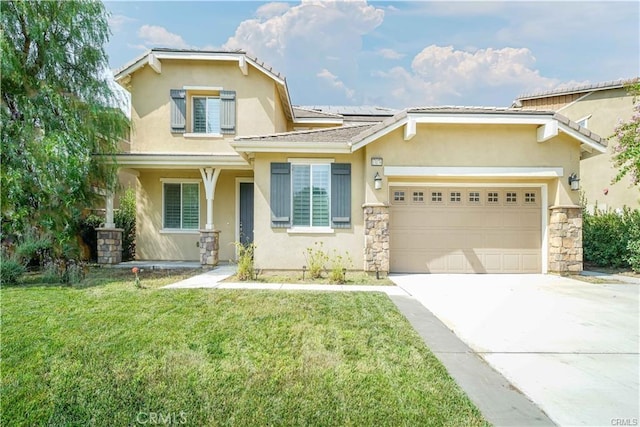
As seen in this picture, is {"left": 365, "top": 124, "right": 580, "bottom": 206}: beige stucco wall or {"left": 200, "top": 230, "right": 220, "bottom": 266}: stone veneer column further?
{"left": 200, "top": 230, "right": 220, "bottom": 266}: stone veneer column

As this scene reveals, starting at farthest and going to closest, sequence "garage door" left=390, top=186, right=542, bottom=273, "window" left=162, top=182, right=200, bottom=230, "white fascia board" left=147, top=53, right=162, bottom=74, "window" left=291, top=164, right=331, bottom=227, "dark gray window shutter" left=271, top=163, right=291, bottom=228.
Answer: "window" left=162, top=182, right=200, bottom=230 < "white fascia board" left=147, top=53, right=162, bottom=74 < "garage door" left=390, top=186, right=542, bottom=273 < "window" left=291, top=164, right=331, bottom=227 < "dark gray window shutter" left=271, top=163, right=291, bottom=228

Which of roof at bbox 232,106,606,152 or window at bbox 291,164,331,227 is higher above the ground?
roof at bbox 232,106,606,152

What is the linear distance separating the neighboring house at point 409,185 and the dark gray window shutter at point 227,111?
2.80ft

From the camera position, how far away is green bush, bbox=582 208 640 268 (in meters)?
9.85

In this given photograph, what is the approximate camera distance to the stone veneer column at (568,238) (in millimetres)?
8836

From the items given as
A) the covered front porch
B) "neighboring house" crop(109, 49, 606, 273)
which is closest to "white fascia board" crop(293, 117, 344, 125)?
"neighboring house" crop(109, 49, 606, 273)

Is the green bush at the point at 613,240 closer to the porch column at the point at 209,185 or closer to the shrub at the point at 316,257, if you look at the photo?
the shrub at the point at 316,257

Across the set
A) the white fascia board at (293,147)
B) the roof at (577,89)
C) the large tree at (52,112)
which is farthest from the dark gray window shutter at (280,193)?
the roof at (577,89)

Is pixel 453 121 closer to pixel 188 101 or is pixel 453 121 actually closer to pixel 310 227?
pixel 310 227

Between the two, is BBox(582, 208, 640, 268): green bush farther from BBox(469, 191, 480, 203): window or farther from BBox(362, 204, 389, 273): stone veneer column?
BBox(362, 204, 389, 273): stone veneer column

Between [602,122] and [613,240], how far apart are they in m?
7.31

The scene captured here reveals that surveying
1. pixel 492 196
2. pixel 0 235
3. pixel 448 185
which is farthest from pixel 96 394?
pixel 492 196

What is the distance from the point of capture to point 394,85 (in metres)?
16.6

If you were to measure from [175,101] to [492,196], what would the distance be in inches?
427
